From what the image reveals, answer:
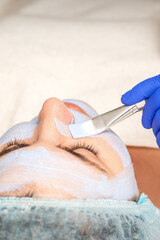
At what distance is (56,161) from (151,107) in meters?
0.30

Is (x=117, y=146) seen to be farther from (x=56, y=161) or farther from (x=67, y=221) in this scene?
(x=67, y=221)

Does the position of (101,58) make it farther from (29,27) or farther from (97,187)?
(97,187)

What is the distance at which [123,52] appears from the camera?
142 centimetres

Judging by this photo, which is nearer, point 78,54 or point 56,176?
point 56,176

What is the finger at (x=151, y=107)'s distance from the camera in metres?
0.76

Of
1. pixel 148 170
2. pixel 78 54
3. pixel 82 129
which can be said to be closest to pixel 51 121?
pixel 82 129

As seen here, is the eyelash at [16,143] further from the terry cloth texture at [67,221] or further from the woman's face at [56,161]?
the terry cloth texture at [67,221]

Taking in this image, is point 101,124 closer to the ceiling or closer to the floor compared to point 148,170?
closer to the ceiling

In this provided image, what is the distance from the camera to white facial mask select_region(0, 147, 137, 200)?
0.64 metres

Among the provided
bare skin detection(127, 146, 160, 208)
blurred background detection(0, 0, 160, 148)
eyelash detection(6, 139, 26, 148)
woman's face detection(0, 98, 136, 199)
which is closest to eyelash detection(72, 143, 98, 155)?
woman's face detection(0, 98, 136, 199)

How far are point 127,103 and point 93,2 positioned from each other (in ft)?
3.41

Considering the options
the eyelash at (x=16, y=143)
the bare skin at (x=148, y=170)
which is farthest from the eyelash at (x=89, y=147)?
the bare skin at (x=148, y=170)

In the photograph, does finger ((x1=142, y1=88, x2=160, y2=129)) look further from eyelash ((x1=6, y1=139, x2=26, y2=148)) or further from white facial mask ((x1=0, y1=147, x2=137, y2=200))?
eyelash ((x1=6, y1=139, x2=26, y2=148))

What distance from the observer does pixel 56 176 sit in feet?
2.14
